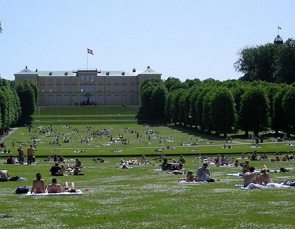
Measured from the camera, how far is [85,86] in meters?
177

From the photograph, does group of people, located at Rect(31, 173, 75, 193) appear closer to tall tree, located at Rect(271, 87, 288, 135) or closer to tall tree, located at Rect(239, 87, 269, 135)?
tall tree, located at Rect(239, 87, 269, 135)

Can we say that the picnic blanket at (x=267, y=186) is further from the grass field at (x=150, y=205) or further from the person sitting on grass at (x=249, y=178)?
the grass field at (x=150, y=205)

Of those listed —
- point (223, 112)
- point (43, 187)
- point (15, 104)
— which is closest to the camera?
point (43, 187)

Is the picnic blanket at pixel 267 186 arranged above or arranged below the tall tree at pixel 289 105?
below

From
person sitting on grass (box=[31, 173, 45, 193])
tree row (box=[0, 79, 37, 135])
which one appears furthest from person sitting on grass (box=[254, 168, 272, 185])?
tree row (box=[0, 79, 37, 135])

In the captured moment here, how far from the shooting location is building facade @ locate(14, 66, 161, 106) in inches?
6964

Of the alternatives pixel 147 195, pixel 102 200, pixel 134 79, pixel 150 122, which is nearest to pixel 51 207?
pixel 102 200

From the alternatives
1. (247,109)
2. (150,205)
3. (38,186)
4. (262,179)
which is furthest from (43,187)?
(247,109)

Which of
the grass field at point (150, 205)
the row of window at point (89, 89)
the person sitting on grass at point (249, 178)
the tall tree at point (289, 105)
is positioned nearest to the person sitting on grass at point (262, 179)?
the person sitting on grass at point (249, 178)

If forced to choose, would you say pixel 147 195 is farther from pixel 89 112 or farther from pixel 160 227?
pixel 89 112

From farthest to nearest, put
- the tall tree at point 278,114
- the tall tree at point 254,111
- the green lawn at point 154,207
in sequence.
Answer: the tall tree at point 278,114 → the tall tree at point 254,111 → the green lawn at point 154,207

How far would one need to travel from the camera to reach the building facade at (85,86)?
580 ft

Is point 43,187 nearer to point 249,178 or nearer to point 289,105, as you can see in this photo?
point 249,178

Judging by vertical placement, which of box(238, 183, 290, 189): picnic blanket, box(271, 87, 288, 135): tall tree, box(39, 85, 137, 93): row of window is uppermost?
box(39, 85, 137, 93): row of window
